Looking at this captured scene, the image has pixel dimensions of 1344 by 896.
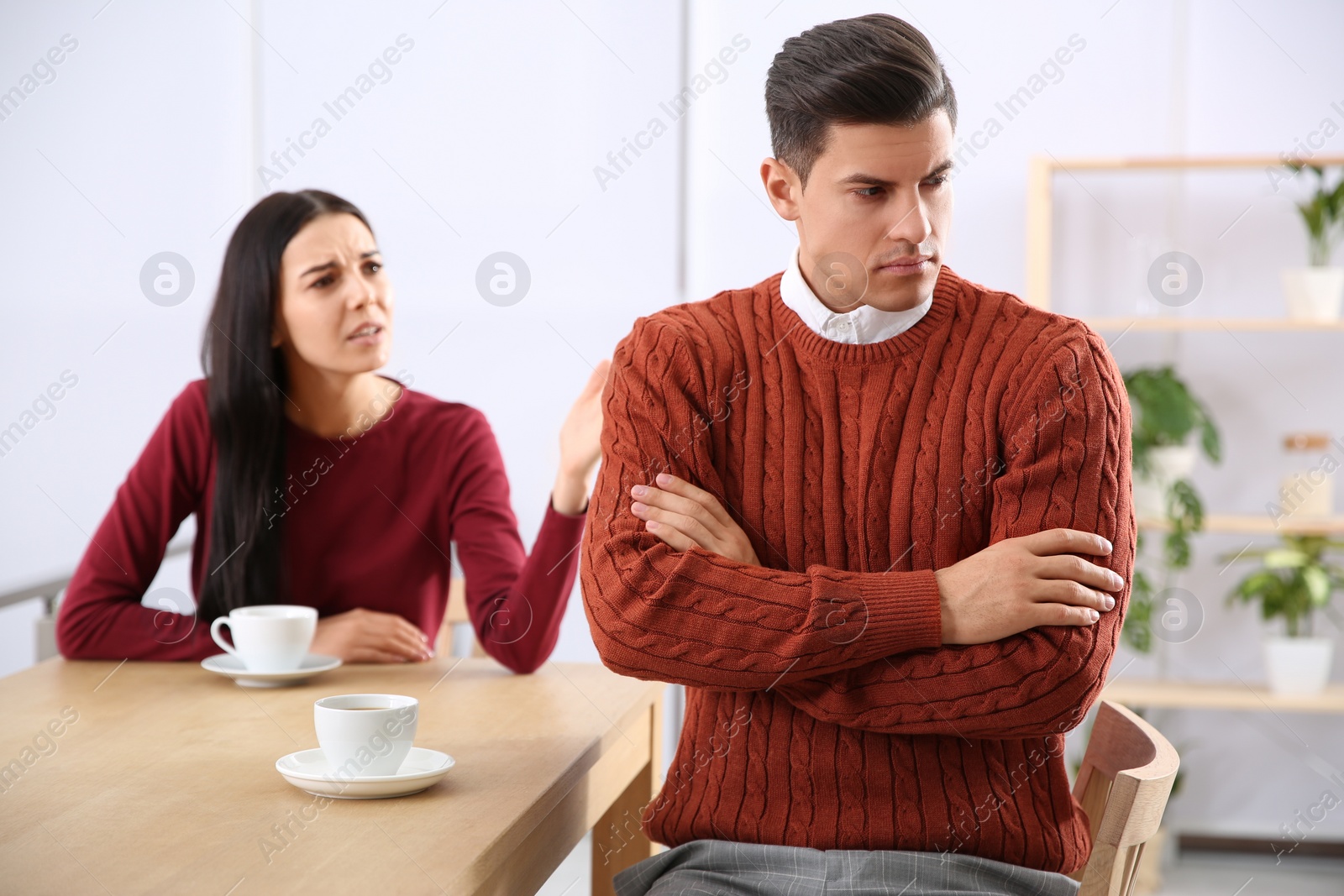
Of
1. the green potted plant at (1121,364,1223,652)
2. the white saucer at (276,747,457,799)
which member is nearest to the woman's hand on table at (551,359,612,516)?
the white saucer at (276,747,457,799)

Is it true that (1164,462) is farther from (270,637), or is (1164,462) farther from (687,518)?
(270,637)

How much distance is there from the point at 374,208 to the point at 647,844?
91.5 inches

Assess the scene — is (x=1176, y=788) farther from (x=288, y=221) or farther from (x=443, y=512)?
(x=288, y=221)

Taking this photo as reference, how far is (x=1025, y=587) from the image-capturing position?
3.92 feet

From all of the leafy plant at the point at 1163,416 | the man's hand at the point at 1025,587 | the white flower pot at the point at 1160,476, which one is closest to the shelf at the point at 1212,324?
the leafy plant at the point at 1163,416

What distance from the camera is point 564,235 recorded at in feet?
11.2

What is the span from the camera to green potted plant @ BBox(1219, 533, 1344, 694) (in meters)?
2.97

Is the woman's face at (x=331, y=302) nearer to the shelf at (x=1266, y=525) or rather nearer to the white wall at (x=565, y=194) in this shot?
the white wall at (x=565, y=194)

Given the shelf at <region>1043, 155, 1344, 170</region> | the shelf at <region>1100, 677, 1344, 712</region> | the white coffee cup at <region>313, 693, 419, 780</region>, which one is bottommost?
the shelf at <region>1100, 677, 1344, 712</region>

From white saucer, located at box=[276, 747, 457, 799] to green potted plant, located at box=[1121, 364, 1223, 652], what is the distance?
2.30 m

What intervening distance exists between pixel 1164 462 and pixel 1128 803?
7.08 feet

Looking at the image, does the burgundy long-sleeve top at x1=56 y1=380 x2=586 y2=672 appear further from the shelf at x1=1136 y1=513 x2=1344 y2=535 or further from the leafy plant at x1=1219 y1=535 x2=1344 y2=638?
the leafy plant at x1=1219 y1=535 x2=1344 y2=638

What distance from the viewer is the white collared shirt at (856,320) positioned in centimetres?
136

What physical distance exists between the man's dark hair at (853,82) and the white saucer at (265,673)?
88 cm
